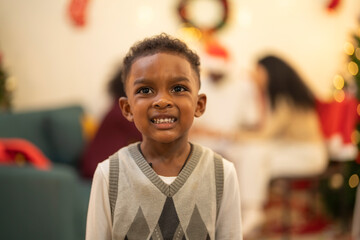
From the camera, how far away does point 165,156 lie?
31.5 inches

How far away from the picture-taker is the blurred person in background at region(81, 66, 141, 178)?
2511 mm

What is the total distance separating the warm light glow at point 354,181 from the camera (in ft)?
7.99

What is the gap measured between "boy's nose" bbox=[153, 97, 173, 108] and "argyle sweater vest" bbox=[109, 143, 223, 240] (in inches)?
4.7

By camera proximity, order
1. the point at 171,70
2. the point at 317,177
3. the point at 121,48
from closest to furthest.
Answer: the point at 171,70, the point at 317,177, the point at 121,48

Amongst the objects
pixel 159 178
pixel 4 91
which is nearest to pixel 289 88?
pixel 4 91

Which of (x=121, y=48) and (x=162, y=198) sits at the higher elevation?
(x=121, y=48)

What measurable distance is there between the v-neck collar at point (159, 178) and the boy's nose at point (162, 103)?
12 cm

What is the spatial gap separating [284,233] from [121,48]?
1.99 metres

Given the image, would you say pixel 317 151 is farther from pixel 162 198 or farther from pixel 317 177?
pixel 162 198

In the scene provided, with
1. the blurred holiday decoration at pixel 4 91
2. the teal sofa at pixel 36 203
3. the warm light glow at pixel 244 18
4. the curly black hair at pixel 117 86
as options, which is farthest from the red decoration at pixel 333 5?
the blurred holiday decoration at pixel 4 91

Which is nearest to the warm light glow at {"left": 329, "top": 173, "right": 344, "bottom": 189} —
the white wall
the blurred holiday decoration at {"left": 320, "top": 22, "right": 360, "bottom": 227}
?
the blurred holiday decoration at {"left": 320, "top": 22, "right": 360, "bottom": 227}

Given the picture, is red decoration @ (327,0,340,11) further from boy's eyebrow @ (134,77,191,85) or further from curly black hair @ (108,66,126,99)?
boy's eyebrow @ (134,77,191,85)

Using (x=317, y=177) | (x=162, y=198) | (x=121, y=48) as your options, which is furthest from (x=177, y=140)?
(x=121, y=48)

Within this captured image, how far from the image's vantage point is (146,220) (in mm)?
738
